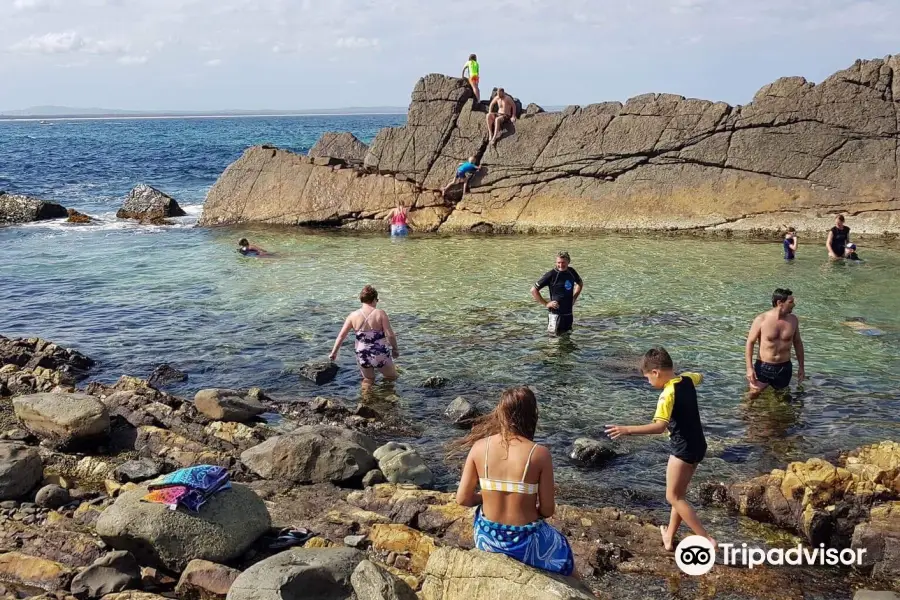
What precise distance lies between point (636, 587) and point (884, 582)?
6.32 feet

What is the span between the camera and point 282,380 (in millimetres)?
11594

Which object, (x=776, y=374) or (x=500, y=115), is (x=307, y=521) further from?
(x=500, y=115)

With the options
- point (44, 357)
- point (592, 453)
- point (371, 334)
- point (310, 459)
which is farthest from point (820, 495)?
point (44, 357)

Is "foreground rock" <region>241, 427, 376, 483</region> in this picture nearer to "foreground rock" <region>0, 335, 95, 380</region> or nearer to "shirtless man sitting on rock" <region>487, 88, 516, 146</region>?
"foreground rock" <region>0, 335, 95, 380</region>

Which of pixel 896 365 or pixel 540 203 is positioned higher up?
pixel 540 203

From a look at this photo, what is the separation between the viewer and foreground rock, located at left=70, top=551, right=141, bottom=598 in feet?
18.2

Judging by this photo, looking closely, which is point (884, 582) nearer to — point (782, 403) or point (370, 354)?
point (782, 403)

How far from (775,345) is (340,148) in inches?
827

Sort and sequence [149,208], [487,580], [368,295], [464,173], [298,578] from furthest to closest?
[149,208], [464,173], [368,295], [298,578], [487,580]

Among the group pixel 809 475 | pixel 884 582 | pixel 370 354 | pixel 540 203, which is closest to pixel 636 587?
pixel 884 582

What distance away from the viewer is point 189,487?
6379mm

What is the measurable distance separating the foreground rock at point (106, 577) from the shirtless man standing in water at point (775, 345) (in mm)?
7615

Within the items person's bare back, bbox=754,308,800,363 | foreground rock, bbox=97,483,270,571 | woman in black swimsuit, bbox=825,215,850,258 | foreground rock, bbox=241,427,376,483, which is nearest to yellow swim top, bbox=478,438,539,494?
foreground rock, bbox=97,483,270,571

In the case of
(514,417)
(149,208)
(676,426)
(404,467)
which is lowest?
Result: (404,467)
